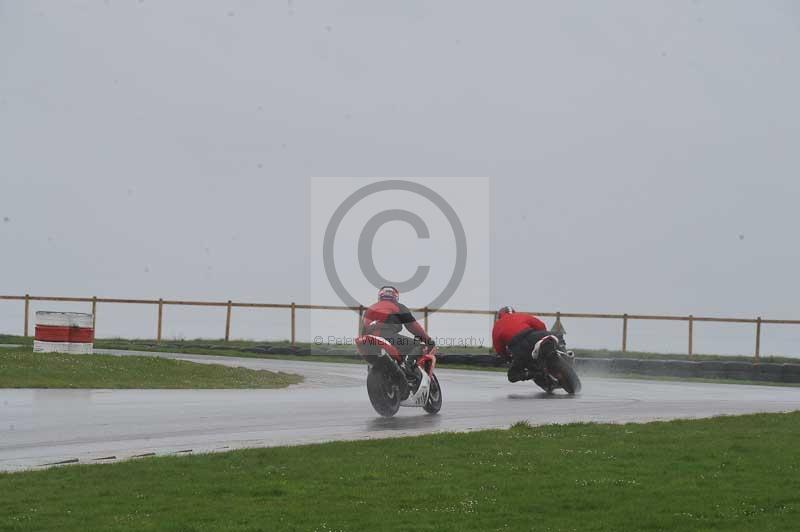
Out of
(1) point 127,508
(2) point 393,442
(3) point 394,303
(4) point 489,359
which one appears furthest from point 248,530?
(4) point 489,359

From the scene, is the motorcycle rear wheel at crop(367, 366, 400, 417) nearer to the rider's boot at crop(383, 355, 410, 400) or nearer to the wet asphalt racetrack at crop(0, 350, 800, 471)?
the rider's boot at crop(383, 355, 410, 400)

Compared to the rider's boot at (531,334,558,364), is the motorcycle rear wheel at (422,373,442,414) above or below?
below

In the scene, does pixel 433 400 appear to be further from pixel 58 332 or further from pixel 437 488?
Result: pixel 58 332

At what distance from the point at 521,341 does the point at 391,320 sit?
5.77 m

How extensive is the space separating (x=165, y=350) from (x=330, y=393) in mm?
16548

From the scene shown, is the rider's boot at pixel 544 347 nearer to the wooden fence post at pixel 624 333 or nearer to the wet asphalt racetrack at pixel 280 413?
the wet asphalt racetrack at pixel 280 413

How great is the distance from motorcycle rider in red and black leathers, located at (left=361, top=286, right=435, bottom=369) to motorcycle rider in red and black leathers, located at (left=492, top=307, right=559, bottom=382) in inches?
199

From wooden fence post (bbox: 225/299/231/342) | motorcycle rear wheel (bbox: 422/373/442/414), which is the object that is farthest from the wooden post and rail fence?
motorcycle rear wheel (bbox: 422/373/442/414)

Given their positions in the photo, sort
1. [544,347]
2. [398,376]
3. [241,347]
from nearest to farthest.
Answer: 1. [398,376]
2. [544,347]
3. [241,347]

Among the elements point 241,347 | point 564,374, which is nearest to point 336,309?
point 241,347

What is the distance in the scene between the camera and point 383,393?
17.7 metres

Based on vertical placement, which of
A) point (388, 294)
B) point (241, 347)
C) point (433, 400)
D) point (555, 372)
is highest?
point (388, 294)

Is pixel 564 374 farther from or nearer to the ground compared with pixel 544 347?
nearer to the ground

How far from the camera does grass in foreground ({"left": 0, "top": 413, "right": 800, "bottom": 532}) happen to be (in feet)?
28.6
